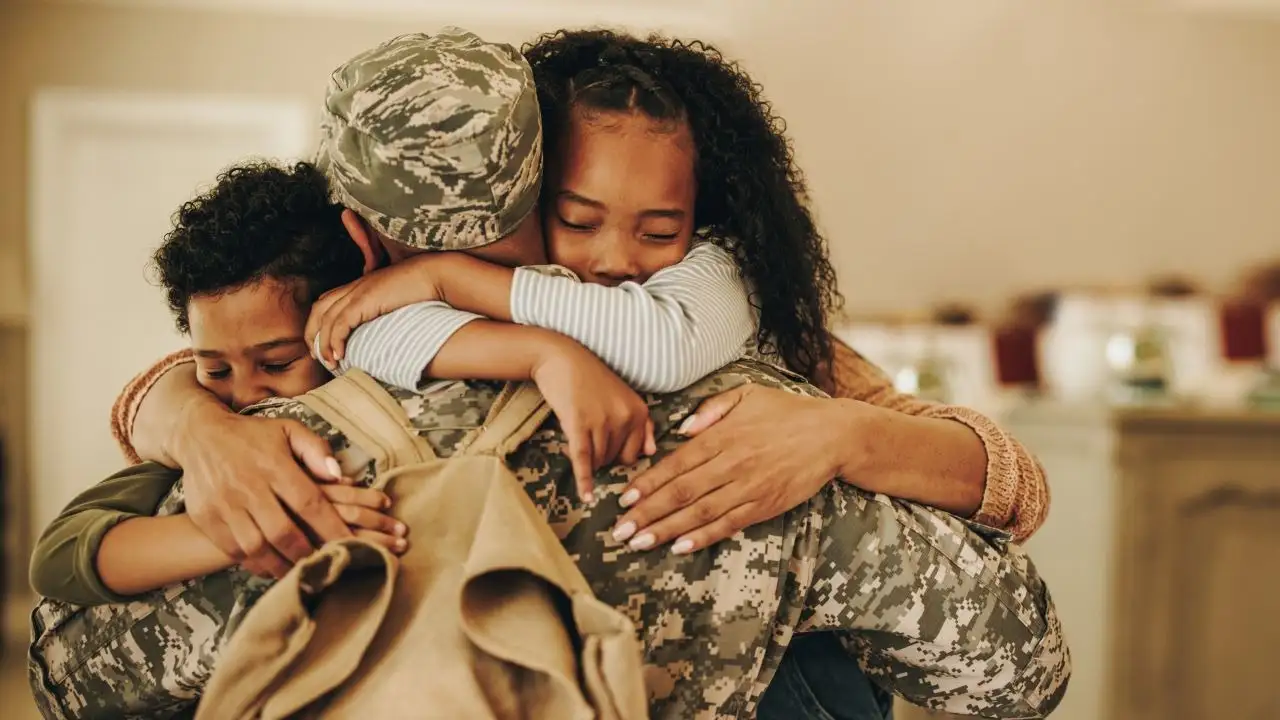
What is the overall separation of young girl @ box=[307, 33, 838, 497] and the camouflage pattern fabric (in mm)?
40

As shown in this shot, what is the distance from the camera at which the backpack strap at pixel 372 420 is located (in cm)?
76

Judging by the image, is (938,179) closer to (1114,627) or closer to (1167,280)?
(1167,280)

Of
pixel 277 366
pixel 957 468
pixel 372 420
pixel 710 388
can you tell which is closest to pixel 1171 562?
pixel 957 468

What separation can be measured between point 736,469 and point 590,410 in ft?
0.46

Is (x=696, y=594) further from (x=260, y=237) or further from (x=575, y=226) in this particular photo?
(x=260, y=237)

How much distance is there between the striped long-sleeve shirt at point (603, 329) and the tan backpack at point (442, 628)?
0.40 ft

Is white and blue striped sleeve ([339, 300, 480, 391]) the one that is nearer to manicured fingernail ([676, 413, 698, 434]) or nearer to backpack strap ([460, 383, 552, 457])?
backpack strap ([460, 383, 552, 457])

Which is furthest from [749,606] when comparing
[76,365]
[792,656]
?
[76,365]

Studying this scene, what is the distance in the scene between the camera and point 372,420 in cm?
78

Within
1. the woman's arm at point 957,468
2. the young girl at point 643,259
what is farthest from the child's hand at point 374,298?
the woman's arm at point 957,468

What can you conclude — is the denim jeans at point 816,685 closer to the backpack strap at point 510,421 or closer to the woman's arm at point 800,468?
the woman's arm at point 800,468

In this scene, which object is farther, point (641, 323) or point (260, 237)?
point (260, 237)

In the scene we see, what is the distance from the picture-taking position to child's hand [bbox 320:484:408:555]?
72cm

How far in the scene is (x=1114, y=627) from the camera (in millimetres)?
2695
